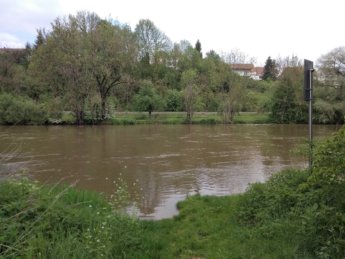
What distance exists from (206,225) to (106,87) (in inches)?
1416

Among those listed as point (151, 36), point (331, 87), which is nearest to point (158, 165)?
point (331, 87)

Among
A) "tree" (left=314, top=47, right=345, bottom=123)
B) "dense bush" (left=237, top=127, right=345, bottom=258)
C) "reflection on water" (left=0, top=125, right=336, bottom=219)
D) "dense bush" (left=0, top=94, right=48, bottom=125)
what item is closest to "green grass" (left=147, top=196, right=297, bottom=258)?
"dense bush" (left=237, top=127, right=345, bottom=258)

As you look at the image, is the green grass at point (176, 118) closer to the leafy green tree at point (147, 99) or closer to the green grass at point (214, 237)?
the leafy green tree at point (147, 99)

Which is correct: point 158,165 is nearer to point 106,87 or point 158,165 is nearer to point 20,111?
point 20,111

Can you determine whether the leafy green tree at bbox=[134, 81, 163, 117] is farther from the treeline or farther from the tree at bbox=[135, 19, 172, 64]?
the tree at bbox=[135, 19, 172, 64]

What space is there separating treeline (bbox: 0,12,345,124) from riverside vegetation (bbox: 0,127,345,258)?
32.4 m

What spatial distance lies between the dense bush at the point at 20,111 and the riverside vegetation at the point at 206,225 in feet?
105

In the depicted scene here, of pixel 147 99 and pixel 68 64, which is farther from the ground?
pixel 68 64

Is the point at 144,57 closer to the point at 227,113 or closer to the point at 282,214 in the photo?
the point at 227,113

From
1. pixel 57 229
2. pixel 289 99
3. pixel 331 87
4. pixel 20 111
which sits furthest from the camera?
pixel 289 99

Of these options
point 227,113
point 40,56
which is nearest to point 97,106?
point 40,56

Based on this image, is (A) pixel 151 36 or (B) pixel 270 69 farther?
(B) pixel 270 69

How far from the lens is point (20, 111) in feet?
119

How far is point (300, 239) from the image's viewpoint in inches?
181
